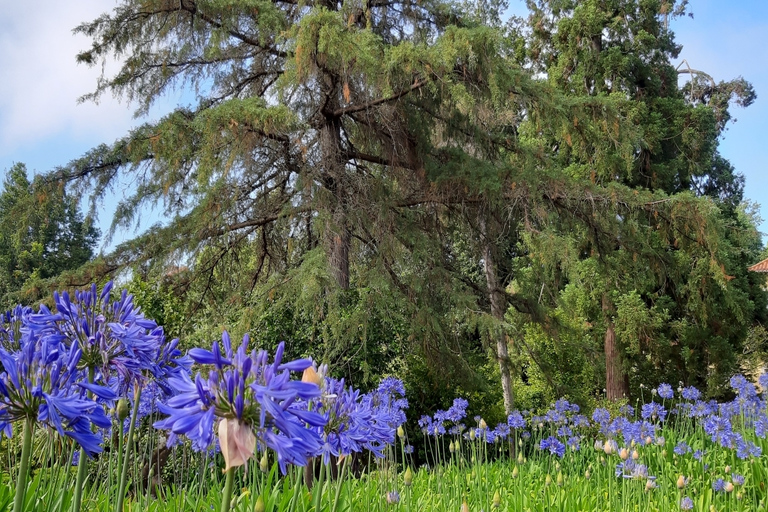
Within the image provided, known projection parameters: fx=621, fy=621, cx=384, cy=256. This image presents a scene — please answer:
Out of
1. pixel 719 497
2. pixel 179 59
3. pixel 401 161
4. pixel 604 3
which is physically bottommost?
pixel 719 497

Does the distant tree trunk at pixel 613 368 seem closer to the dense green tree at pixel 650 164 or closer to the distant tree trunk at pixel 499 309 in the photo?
the dense green tree at pixel 650 164

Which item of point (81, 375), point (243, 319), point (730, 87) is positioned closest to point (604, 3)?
point (730, 87)

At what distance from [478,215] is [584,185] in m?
1.34

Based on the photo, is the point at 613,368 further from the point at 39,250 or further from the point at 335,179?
the point at 39,250

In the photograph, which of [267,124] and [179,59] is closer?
[267,124]

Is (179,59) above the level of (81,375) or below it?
above

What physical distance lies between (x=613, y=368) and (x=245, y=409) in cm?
1104

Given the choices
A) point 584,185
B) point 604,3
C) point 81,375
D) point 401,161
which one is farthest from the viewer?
point 604,3

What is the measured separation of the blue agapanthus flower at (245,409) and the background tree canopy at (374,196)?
16.6 feet

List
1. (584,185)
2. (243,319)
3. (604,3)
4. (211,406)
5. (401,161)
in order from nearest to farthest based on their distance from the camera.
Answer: (211,406), (243,319), (584,185), (401,161), (604,3)

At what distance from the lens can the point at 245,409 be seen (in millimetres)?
935

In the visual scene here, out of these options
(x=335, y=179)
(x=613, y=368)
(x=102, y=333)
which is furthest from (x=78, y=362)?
(x=613, y=368)

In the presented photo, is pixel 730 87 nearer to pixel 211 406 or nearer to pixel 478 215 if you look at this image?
pixel 478 215

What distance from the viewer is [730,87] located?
12.7 m
